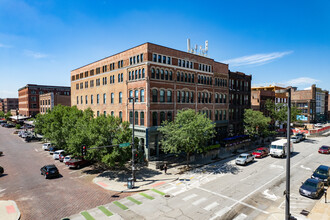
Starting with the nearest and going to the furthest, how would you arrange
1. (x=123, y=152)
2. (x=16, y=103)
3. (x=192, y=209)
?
(x=192, y=209)
(x=123, y=152)
(x=16, y=103)

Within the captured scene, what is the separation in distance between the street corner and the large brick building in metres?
17.9

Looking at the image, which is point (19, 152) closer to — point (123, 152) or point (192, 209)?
point (123, 152)

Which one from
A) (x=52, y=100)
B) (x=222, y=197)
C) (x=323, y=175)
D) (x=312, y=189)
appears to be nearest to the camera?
(x=312, y=189)

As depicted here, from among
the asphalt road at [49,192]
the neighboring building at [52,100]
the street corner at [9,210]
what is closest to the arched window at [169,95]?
the asphalt road at [49,192]

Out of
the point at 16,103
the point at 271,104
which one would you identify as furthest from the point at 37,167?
the point at 16,103

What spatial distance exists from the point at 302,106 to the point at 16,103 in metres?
186

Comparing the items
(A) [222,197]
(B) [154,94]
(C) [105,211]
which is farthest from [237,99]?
(C) [105,211]

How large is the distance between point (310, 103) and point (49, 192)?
359ft

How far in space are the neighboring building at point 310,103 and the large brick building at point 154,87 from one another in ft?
219

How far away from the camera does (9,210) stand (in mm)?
17281

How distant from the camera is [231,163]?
31.9m

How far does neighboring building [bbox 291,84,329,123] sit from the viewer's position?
95000 millimetres

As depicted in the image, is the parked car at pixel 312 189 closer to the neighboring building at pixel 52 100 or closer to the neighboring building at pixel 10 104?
the neighboring building at pixel 52 100

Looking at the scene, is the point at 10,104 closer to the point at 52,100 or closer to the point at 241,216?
the point at 52,100
